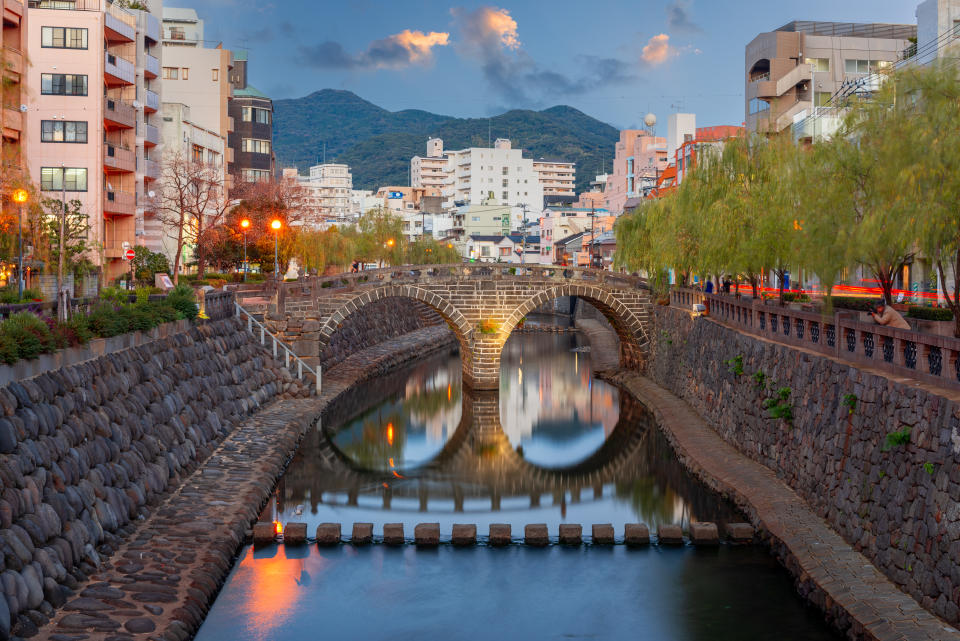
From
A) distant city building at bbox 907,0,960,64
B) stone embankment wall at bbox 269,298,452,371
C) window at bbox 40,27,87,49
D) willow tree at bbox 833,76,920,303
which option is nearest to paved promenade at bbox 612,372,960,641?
willow tree at bbox 833,76,920,303

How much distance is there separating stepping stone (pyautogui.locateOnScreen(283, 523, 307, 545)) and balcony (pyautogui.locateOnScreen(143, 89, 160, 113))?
30.7 metres

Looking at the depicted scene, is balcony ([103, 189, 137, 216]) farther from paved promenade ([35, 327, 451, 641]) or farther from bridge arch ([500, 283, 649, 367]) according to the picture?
paved promenade ([35, 327, 451, 641])

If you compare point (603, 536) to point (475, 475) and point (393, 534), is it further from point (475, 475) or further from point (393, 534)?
point (475, 475)

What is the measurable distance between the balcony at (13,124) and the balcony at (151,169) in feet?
28.2

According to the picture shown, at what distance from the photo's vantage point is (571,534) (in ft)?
56.7

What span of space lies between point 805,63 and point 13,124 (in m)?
36.9

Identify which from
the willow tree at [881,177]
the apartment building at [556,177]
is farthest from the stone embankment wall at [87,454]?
the apartment building at [556,177]

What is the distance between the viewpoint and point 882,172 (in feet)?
47.7

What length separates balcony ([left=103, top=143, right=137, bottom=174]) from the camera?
3844 cm

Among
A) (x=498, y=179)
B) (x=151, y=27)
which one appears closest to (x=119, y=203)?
(x=151, y=27)

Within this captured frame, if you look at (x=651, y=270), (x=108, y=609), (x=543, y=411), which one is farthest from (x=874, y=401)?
(x=651, y=270)

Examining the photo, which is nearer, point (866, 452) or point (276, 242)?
point (866, 452)

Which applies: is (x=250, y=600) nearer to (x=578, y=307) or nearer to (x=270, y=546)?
(x=270, y=546)

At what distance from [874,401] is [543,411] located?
21318 millimetres
